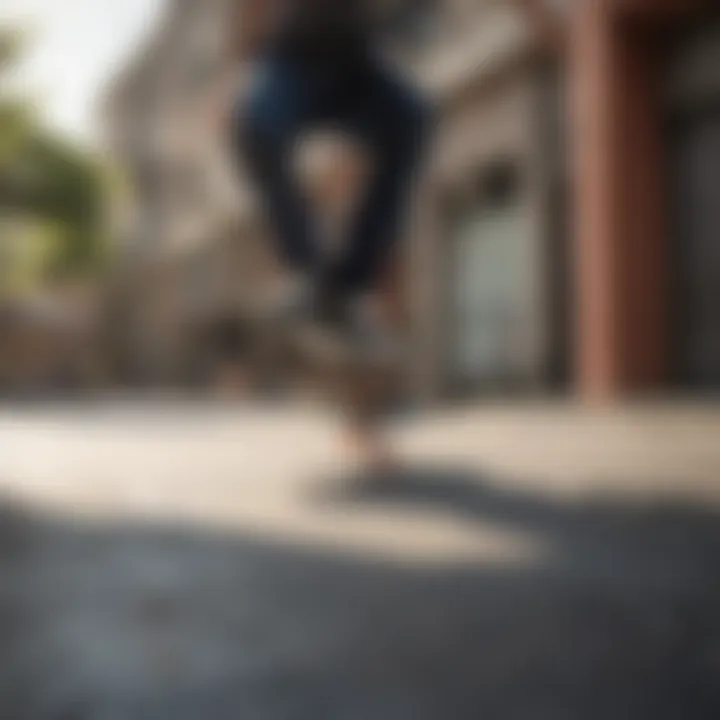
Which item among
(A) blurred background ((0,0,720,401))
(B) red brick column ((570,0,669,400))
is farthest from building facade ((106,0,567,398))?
(B) red brick column ((570,0,669,400))

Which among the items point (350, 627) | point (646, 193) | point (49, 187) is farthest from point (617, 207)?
point (350, 627)

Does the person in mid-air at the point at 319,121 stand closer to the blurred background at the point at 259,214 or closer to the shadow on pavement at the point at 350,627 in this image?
the blurred background at the point at 259,214

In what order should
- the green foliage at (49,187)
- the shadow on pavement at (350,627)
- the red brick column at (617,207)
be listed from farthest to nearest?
the red brick column at (617,207) → the green foliage at (49,187) → the shadow on pavement at (350,627)

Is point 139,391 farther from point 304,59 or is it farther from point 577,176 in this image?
point 577,176

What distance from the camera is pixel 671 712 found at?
0.46 metres

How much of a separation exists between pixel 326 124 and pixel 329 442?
31 centimetres

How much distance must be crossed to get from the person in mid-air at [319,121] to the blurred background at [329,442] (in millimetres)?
27

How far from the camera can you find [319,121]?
0.85 metres

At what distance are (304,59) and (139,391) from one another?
35 centimetres

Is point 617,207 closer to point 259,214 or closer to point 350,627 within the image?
point 259,214

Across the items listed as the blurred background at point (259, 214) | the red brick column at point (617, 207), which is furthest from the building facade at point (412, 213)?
the red brick column at point (617, 207)

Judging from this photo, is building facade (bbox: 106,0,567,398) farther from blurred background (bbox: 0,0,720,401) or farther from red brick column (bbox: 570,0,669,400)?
red brick column (bbox: 570,0,669,400)

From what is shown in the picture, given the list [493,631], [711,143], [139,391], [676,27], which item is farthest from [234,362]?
A: [711,143]

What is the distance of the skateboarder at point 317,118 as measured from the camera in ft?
Answer: 2.71
